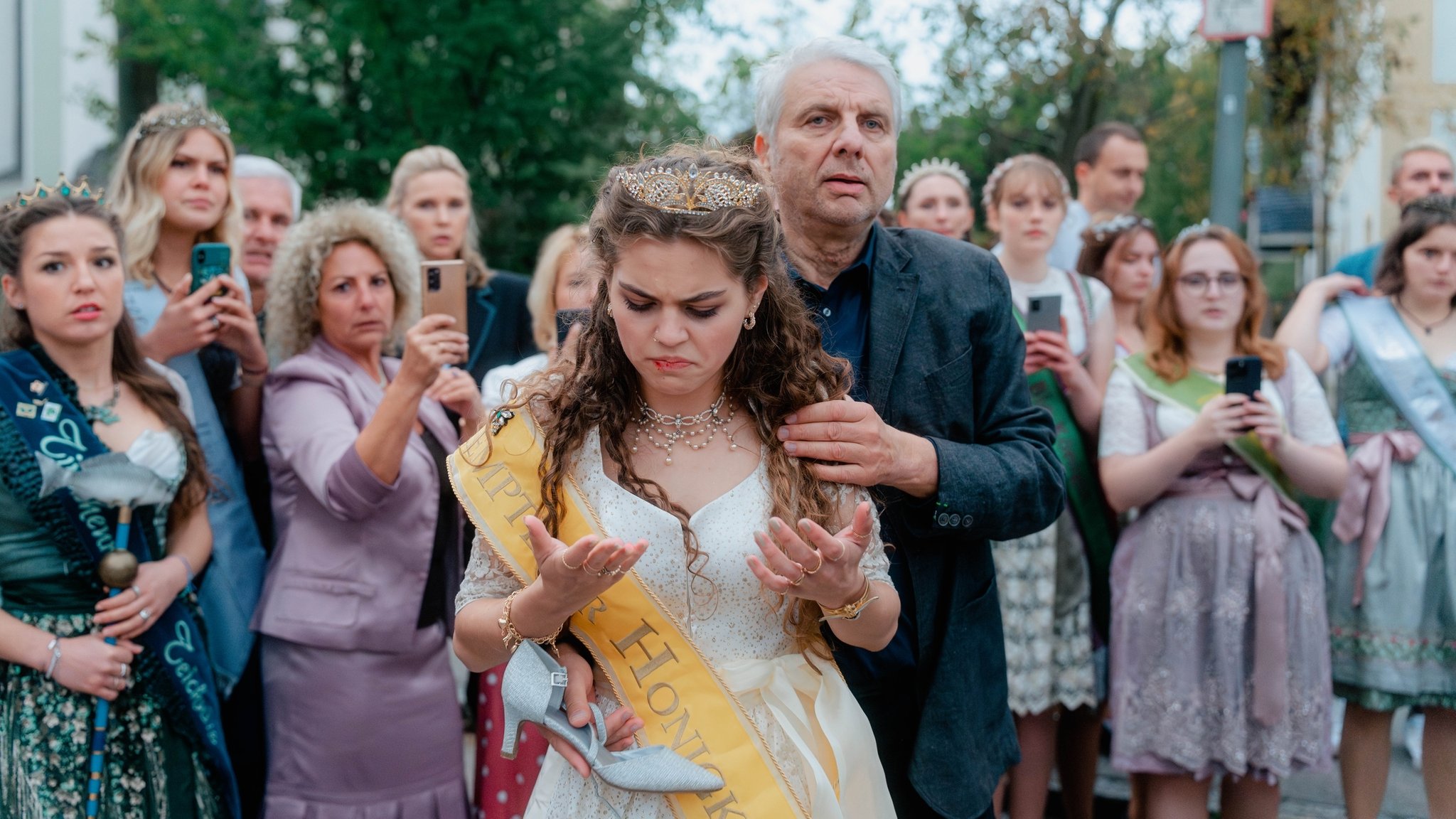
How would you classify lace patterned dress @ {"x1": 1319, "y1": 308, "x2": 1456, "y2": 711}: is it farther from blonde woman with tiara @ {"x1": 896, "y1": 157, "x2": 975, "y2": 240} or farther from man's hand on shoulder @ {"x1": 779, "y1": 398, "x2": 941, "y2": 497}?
man's hand on shoulder @ {"x1": 779, "y1": 398, "x2": 941, "y2": 497}

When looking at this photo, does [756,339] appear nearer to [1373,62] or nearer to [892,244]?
[892,244]

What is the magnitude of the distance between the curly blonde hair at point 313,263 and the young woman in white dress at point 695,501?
6.08 ft

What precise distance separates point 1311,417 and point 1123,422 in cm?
62

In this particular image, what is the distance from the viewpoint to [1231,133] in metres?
5.68

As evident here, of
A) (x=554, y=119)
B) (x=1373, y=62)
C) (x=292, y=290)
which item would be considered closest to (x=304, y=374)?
(x=292, y=290)

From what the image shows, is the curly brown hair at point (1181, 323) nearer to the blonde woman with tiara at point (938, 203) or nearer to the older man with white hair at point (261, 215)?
the blonde woman with tiara at point (938, 203)

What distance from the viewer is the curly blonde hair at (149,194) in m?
3.88

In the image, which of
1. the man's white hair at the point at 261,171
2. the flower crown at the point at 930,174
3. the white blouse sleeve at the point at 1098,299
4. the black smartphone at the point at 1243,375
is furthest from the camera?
the flower crown at the point at 930,174

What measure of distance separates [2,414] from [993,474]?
243 cm

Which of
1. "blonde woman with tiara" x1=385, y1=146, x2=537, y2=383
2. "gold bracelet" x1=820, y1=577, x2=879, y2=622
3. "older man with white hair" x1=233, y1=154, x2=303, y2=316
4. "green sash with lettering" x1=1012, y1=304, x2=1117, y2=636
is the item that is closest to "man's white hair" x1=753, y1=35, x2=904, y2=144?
"gold bracelet" x1=820, y1=577, x2=879, y2=622

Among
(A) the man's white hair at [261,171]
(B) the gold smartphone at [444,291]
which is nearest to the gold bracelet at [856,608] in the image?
(B) the gold smartphone at [444,291]

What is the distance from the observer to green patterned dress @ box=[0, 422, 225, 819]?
303cm

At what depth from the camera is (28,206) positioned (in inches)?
129

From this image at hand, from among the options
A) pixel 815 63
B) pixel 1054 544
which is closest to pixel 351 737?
pixel 815 63
